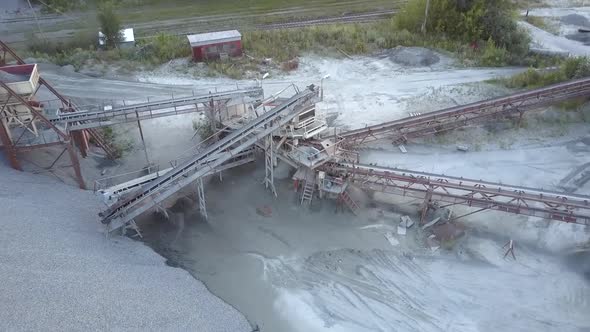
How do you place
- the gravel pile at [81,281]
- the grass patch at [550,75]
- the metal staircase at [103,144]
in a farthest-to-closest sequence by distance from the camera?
the grass patch at [550,75] < the metal staircase at [103,144] < the gravel pile at [81,281]

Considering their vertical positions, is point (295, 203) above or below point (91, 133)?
below

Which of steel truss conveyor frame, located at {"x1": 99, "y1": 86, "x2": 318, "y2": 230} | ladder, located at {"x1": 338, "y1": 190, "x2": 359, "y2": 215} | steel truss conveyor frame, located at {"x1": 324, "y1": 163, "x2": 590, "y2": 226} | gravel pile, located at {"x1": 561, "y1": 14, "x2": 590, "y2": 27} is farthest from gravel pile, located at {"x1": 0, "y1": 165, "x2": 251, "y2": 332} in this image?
gravel pile, located at {"x1": 561, "y1": 14, "x2": 590, "y2": 27}

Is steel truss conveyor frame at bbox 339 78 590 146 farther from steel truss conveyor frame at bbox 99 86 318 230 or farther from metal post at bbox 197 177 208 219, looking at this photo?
metal post at bbox 197 177 208 219

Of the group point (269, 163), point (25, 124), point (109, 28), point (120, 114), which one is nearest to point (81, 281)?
point (120, 114)

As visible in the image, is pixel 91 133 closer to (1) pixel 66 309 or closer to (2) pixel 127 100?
(2) pixel 127 100

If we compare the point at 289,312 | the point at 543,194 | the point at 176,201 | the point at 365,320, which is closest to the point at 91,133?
the point at 176,201

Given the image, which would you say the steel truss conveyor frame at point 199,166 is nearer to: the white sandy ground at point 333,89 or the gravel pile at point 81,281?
the gravel pile at point 81,281

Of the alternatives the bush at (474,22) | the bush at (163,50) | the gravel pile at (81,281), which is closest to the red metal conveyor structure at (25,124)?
the gravel pile at (81,281)
